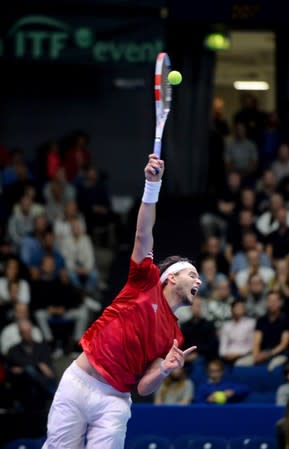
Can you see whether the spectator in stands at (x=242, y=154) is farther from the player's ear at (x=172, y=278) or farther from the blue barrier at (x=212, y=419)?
the player's ear at (x=172, y=278)

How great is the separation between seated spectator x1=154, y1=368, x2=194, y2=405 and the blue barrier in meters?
1.31

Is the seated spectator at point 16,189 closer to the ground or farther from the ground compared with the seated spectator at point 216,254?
farther from the ground

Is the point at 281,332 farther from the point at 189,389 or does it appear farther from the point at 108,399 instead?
the point at 108,399

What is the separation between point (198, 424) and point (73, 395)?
5970 millimetres

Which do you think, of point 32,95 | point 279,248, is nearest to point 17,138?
point 32,95

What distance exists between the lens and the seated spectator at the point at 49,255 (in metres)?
19.6

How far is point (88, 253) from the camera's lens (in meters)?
20.3

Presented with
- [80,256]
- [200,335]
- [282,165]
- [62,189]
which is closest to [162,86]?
[200,335]

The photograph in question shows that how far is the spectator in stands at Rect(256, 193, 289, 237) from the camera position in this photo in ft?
65.9

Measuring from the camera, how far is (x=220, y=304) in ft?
59.3

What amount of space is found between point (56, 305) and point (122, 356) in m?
10.1

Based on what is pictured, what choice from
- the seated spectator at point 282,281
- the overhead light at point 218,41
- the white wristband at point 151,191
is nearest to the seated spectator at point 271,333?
the seated spectator at point 282,281

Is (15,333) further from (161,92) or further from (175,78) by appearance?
(175,78)

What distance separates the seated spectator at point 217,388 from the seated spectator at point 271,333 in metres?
1.00
